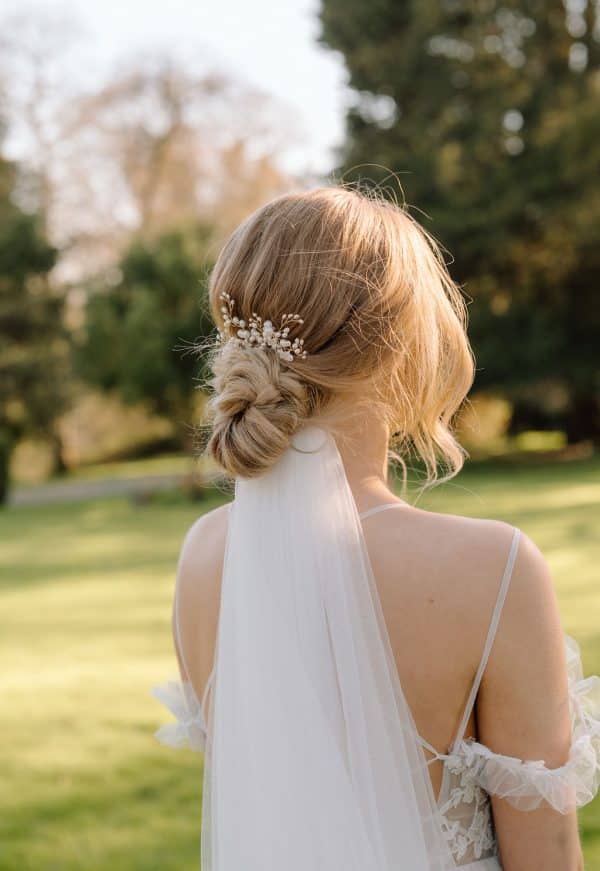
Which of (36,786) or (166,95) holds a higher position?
(166,95)

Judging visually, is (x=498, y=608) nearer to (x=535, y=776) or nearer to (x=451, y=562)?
(x=451, y=562)

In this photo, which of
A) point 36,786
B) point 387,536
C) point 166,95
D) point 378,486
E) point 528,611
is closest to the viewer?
point 528,611

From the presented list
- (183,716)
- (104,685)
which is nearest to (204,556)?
(183,716)

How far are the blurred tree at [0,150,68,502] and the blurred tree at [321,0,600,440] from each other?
8.25m

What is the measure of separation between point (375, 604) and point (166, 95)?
103 feet

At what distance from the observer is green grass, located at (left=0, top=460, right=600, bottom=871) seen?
13.1ft

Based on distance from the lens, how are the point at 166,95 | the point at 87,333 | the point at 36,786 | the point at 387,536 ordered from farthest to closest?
the point at 166,95 → the point at 87,333 → the point at 36,786 → the point at 387,536

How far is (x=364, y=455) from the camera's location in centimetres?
159

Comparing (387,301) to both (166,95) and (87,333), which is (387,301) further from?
(166,95)

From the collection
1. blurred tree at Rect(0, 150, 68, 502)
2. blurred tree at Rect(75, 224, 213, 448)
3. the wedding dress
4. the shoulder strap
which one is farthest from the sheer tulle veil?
blurred tree at Rect(0, 150, 68, 502)

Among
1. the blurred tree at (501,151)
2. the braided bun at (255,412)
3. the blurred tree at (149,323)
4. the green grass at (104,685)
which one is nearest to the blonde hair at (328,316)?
the braided bun at (255,412)

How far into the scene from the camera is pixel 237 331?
5.11 feet

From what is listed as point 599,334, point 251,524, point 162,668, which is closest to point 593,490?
point 599,334

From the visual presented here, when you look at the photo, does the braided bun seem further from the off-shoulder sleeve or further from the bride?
the off-shoulder sleeve
